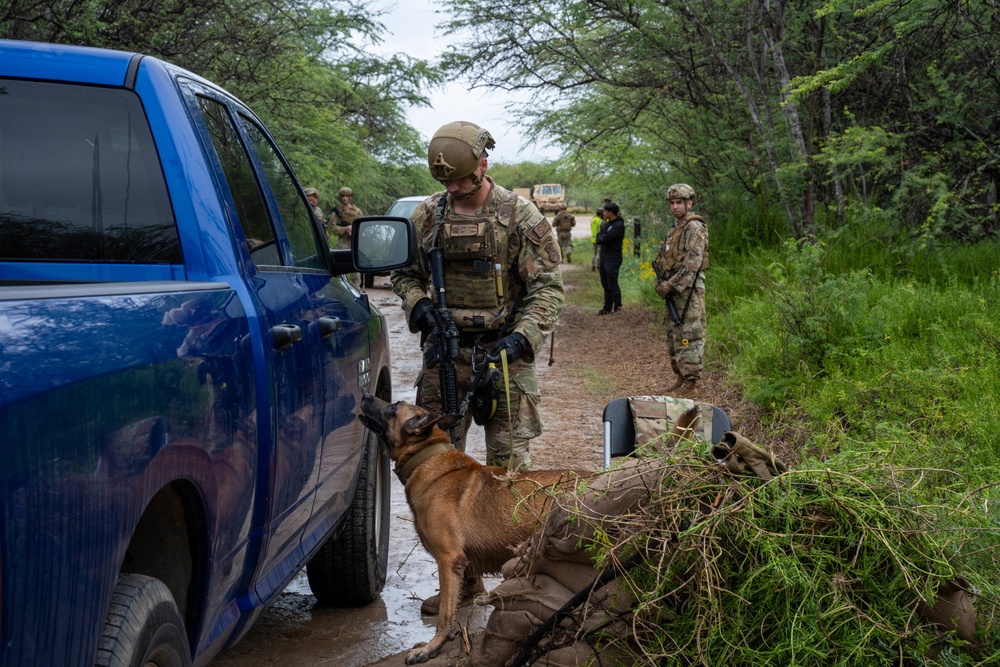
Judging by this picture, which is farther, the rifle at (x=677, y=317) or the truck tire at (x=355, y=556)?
the rifle at (x=677, y=317)

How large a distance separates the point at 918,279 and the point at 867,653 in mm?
8333

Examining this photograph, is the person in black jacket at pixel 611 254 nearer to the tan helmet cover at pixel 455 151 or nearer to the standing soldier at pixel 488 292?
the standing soldier at pixel 488 292

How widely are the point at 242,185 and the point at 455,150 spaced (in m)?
1.71

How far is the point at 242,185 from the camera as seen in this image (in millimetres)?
3355

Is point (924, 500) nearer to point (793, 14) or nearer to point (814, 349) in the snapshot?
point (814, 349)

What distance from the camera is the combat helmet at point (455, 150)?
4.89 meters

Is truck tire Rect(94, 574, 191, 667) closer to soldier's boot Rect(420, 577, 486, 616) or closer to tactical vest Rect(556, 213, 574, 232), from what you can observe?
soldier's boot Rect(420, 577, 486, 616)

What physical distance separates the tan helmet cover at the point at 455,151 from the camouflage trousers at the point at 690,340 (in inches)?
228

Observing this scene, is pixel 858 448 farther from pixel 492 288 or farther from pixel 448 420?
pixel 448 420

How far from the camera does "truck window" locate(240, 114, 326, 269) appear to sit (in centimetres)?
392

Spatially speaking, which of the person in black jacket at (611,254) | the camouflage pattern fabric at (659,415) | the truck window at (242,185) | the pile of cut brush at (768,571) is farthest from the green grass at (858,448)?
the person in black jacket at (611,254)

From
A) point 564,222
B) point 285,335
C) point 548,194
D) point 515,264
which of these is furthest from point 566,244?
point 548,194

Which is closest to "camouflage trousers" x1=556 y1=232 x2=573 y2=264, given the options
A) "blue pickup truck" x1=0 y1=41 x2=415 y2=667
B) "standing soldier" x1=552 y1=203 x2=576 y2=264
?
"standing soldier" x1=552 y1=203 x2=576 y2=264

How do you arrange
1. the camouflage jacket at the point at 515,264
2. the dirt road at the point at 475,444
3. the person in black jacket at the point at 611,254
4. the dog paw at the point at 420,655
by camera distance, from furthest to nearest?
the person in black jacket at the point at 611,254, the camouflage jacket at the point at 515,264, the dirt road at the point at 475,444, the dog paw at the point at 420,655
